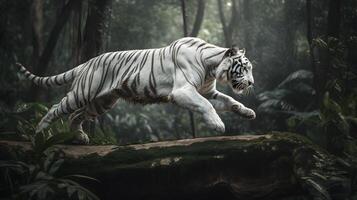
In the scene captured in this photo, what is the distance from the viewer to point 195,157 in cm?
518

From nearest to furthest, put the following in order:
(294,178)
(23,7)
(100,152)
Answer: (294,178)
(100,152)
(23,7)

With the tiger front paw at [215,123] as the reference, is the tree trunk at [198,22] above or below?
above

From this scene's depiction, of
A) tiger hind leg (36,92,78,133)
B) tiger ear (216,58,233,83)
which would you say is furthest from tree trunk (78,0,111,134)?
tiger ear (216,58,233,83)

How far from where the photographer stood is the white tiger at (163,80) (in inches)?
219

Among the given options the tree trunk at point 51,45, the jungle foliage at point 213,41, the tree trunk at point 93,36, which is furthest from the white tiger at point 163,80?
the tree trunk at point 51,45

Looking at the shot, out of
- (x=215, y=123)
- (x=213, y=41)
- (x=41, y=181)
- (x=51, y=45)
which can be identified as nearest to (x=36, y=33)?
(x=51, y=45)

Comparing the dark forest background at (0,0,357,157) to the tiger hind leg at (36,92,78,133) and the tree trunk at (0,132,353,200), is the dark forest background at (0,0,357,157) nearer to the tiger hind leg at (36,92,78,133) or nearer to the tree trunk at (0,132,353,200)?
the tiger hind leg at (36,92,78,133)

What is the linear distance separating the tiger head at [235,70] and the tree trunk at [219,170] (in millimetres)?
631

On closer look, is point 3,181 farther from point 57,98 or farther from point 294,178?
point 57,98

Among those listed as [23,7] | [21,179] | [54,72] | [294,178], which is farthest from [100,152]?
[54,72]

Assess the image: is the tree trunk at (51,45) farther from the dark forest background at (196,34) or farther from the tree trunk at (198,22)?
the tree trunk at (198,22)

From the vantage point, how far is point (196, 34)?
15.0 metres

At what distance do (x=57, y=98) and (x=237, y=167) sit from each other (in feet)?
35.0

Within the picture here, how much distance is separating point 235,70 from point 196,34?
9.59m
